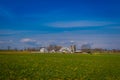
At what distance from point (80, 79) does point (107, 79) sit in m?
2.43

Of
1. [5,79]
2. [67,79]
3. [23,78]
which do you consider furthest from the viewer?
[67,79]

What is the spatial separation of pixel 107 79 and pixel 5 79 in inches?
334

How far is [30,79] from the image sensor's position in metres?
15.6

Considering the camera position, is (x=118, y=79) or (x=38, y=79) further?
(x=118, y=79)

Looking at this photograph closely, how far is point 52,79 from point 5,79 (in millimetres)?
3653

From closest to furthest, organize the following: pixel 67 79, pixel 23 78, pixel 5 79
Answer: pixel 5 79
pixel 23 78
pixel 67 79

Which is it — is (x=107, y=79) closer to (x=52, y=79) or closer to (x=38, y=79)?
(x=52, y=79)

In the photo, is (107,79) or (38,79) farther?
(107,79)

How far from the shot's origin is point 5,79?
Result: 1480cm

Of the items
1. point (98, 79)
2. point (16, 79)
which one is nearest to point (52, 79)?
point (16, 79)

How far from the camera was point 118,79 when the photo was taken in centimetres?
1805

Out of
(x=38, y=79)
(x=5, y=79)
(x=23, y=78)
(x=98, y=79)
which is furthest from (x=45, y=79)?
(x=98, y=79)

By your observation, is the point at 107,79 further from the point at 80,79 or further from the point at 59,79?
the point at 59,79

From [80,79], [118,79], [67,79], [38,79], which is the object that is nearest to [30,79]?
[38,79]
